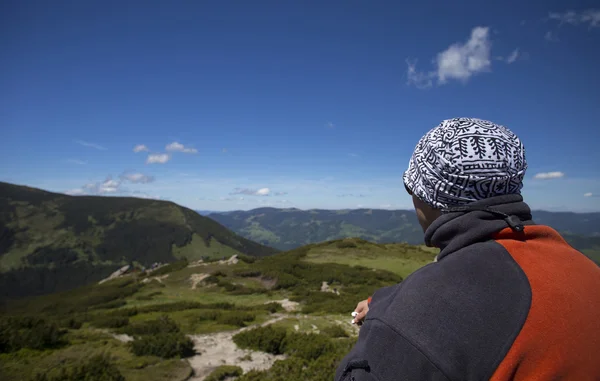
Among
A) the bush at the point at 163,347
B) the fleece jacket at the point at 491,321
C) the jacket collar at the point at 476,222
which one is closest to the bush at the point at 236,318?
the bush at the point at 163,347

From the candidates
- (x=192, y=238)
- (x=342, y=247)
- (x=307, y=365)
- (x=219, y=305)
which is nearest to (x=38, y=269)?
Result: (x=192, y=238)

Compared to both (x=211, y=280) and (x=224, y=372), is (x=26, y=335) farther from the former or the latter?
(x=211, y=280)

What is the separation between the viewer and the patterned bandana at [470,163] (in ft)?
5.86

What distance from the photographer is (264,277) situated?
2702cm

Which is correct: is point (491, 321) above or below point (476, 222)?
below

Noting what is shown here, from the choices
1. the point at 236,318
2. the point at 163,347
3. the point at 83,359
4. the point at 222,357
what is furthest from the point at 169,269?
the point at 83,359

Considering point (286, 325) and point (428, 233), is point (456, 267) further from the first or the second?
point (286, 325)

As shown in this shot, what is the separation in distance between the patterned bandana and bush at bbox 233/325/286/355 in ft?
30.2

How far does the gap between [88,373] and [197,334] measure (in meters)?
5.14

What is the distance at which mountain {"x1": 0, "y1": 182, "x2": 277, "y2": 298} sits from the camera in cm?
13312

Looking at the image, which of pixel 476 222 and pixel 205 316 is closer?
pixel 476 222

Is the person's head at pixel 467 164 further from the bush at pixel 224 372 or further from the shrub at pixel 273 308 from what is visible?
the shrub at pixel 273 308

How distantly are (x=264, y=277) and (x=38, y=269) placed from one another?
156408mm

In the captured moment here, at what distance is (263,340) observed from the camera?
9898 mm
